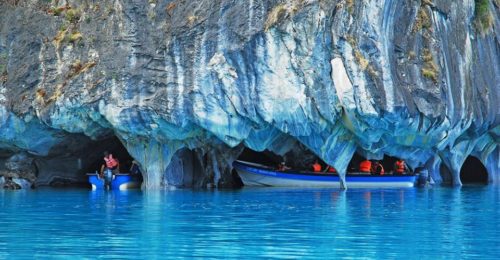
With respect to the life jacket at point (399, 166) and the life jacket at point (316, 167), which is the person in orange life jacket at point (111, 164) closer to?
the life jacket at point (316, 167)

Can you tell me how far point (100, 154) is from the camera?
38.6 meters

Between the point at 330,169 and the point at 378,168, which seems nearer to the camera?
the point at 330,169

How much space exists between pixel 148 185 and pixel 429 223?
16.0m

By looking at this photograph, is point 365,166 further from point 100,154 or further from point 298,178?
point 100,154

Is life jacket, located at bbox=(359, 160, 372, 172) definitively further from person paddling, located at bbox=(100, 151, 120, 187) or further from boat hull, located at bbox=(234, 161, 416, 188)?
person paddling, located at bbox=(100, 151, 120, 187)

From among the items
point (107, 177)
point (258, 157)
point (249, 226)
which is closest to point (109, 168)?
Result: point (107, 177)

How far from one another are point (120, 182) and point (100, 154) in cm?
360

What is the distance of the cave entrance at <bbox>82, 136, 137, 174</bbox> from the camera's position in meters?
37.8

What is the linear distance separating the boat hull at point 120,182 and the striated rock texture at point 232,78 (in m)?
1.43

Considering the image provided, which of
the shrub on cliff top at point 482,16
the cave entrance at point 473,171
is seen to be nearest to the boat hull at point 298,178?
the shrub on cliff top at point 482,16

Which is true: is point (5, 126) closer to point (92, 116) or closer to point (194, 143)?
point (92, 116)

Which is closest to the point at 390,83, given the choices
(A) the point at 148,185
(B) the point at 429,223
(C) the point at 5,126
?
(A) the point at 148,185

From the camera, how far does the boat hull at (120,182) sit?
34.7m

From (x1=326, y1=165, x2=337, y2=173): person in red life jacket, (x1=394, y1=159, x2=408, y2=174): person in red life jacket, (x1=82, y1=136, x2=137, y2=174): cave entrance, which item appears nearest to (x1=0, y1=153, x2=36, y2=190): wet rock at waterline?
(x1=82, y1=136, x2=137, y2=174): cave entrance
